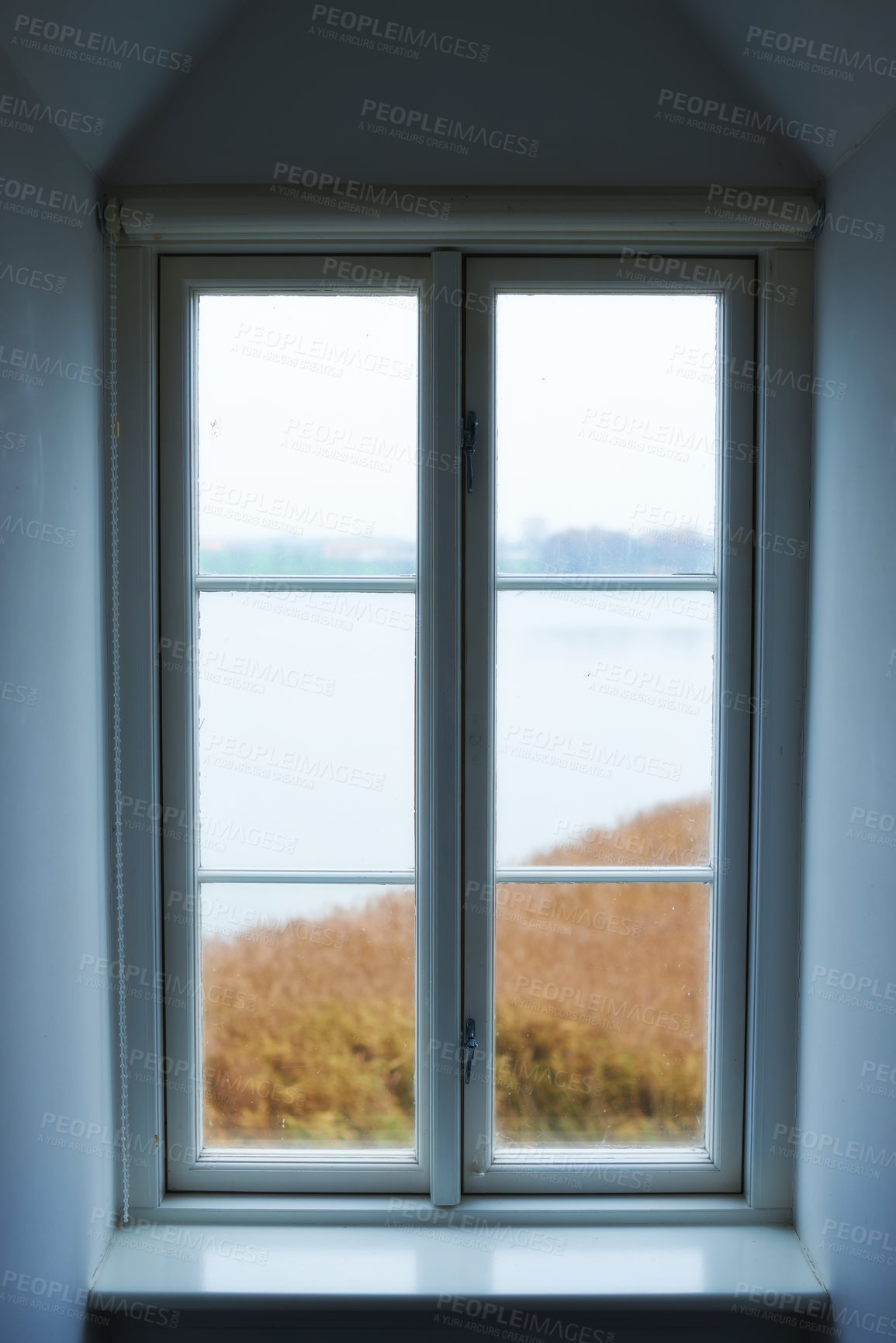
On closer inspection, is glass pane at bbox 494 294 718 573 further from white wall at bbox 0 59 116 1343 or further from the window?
white wall at bbox 0 59 116 1343

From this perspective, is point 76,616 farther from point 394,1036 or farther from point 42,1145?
point 394,1036

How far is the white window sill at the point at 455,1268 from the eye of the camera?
163 cm

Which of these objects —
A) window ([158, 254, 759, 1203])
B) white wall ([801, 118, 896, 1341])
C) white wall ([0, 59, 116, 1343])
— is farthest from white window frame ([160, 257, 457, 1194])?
white wall ([801, 118, 896, 1341])

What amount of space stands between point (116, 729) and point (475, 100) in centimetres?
126

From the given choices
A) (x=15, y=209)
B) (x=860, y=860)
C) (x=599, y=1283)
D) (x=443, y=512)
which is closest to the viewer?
(x=15, y=209)

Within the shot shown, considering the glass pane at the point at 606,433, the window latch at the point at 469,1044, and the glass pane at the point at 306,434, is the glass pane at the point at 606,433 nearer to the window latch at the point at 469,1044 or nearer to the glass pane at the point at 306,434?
the glass pane at the point at 306,434

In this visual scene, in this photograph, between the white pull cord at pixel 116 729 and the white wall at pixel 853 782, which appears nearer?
the white wall at pixel 853 782

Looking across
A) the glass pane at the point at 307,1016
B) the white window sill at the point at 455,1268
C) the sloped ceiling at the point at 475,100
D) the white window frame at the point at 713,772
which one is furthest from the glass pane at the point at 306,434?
the white window sill at the point at 455,1268

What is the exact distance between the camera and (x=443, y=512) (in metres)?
1.77

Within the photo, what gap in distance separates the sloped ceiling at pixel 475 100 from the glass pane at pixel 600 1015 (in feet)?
4.24

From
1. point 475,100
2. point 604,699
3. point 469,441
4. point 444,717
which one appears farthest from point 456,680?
point 475,100

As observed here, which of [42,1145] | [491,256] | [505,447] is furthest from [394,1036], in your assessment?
[491,256]

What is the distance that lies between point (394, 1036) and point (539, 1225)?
0.42 m

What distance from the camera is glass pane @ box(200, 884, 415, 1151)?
1848 millimetres
